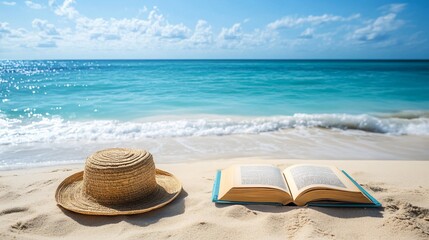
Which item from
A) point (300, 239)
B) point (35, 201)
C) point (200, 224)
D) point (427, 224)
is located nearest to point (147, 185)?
point (200, 224)

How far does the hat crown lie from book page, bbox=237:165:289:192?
1047 mm

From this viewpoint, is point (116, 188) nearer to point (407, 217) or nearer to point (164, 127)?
point (407, 217)

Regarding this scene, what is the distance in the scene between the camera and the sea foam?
7.04 m

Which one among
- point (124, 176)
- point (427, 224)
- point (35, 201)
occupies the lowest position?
point (35, 201)

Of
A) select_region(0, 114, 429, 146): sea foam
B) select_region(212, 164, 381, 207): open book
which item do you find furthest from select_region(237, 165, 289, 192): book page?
select_region(0, 114, 429, 146): sea foam

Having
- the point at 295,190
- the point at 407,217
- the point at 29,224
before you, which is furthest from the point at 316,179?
the point at 29,224

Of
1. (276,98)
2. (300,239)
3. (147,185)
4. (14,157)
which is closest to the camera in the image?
(300,239)

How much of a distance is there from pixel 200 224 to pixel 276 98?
461 inches

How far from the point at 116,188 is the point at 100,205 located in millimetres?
248

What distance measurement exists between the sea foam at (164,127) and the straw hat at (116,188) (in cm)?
398

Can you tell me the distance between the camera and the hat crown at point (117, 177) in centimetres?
286

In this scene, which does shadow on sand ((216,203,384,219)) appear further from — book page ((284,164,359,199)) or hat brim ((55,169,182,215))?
hat brim ((55,169,182,215))

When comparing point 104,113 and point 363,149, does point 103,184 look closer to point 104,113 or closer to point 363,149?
point 363,149

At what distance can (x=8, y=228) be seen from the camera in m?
2.58
